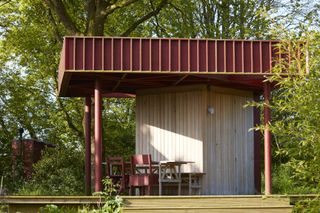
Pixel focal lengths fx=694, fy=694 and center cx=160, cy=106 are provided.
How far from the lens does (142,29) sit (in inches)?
1078

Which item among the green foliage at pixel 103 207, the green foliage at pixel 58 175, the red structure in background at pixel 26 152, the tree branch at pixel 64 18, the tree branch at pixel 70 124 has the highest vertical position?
the tree branch at pixel 64 18

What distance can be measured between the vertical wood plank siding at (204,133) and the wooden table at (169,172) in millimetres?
616

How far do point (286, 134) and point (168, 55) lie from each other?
12.6ft

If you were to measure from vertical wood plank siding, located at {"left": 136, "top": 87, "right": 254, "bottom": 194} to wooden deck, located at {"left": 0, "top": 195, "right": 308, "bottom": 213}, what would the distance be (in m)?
2.27

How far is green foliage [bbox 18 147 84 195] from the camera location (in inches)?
677

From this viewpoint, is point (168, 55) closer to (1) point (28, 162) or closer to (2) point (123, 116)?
(1) point (28, 162)

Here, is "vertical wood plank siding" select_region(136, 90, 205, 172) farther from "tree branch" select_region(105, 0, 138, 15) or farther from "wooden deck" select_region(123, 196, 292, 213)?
"tree branch" select_region(105, 0, 138, 15)

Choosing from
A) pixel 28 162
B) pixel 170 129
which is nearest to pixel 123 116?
pixel 28 162

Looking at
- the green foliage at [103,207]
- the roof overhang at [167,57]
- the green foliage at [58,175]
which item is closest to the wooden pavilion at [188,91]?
the roof overhang at [167,57]

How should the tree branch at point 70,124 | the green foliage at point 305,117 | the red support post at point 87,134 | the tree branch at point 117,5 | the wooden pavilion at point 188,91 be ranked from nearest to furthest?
the green foliage at point 305,117 < the wooden pavilion at point 188,91 < the red support post at point 87,134 < the tree branch at point 117,5 < the tree branch at point 70,124

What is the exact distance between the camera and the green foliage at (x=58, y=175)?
17188 millimetres

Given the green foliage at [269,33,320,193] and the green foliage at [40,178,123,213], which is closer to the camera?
the green foliage at [269,33,320,193]

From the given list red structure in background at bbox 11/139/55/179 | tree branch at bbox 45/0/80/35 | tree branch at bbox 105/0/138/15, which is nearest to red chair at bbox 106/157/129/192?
tree branch at bbox 45/0/80/35

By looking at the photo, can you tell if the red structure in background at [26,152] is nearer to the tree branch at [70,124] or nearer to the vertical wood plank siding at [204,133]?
the tree branch at [70,124]
